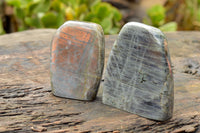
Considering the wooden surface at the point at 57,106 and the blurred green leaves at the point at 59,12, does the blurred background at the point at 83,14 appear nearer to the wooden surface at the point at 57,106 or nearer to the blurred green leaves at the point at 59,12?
the blurred green leaves at the point at 59,12

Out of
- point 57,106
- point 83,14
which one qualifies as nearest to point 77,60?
point 57,106

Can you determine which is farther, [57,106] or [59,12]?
[59,12]

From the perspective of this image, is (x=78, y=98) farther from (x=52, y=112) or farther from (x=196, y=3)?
(x=196, y=3)

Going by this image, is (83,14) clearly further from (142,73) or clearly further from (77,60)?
(142,73)

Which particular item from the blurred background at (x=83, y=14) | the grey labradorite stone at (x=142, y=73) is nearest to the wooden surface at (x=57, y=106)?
the grey labradorite stone at (x=142, y=73)

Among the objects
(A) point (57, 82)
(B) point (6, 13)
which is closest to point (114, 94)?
(A) point (57, 82)
